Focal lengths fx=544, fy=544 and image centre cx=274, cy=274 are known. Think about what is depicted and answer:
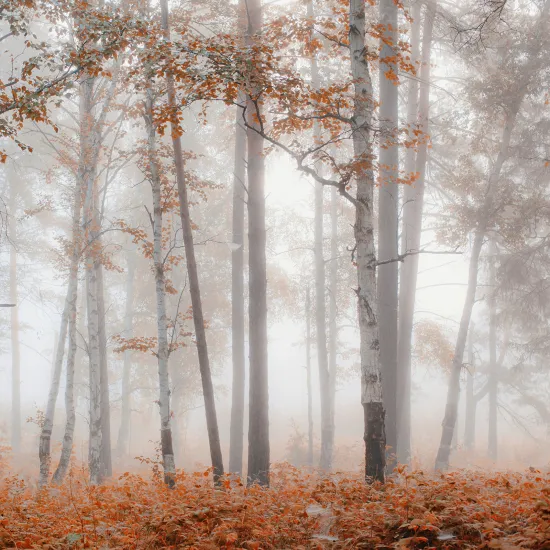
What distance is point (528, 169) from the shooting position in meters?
17.2

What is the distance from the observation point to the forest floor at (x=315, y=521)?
462cm

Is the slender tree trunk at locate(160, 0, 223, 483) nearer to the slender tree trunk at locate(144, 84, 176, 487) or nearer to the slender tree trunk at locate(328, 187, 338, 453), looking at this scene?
the slender tree trunk at locate(144, 84, 176, 487)

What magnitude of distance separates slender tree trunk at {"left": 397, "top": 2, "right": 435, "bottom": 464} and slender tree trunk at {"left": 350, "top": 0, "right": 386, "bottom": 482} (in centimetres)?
539

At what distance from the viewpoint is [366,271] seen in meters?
7.21


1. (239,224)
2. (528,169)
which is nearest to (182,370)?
(239,224)

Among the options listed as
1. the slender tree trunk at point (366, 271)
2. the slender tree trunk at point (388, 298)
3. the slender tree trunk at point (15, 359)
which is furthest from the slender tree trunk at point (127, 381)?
the slender tree trunk at point (366, 271)

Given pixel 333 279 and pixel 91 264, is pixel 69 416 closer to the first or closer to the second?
pixel 91 264

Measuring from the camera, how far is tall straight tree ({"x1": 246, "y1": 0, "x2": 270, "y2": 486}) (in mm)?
9758

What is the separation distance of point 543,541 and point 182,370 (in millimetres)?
17632

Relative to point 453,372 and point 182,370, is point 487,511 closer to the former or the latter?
point 453,372

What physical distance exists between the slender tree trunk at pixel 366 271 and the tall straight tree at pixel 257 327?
2507mm

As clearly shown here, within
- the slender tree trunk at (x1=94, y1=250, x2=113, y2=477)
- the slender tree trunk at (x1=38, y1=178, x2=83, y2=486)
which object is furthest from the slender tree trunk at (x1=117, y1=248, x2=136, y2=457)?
the slender tree trunk at (x1=38, y1=178, x2=83, y2=486)

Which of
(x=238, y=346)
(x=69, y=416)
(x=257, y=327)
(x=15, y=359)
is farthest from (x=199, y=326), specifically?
(x=15, y=359)

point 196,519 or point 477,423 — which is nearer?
point 196,519
